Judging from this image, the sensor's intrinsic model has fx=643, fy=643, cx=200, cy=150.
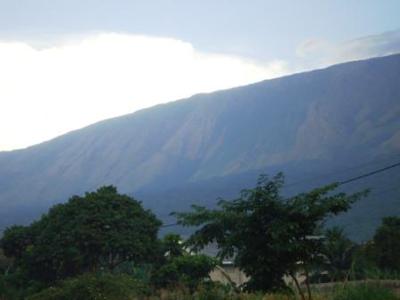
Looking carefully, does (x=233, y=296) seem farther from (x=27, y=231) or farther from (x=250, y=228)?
(x=27, y=231)

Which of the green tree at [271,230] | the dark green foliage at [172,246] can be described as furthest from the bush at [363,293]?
the dark green foliage at [172,246]

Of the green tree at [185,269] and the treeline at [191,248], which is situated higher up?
the treeline at [191,248]

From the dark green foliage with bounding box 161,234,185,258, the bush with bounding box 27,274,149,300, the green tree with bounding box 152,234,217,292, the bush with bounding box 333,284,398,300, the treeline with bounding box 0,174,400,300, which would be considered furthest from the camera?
the dark green foliage with bounding box 161,234,185,258

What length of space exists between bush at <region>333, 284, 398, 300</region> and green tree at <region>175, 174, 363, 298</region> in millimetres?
892

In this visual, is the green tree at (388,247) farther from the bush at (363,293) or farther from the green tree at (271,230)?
the bush at (363,293)

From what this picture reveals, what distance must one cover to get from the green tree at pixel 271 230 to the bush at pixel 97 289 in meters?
3.13

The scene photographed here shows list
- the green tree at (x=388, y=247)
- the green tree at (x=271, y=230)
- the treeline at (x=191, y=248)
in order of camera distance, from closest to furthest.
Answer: the green tree at (x=271, y=230)
the treeline at (x=191, y=248)
the green tree at (x=388, y=247)

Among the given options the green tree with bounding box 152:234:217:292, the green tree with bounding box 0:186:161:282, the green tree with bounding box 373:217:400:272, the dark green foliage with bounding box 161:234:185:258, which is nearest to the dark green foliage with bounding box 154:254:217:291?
the green tree with bounding box 152:234:217:292

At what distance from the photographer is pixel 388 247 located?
152 feet

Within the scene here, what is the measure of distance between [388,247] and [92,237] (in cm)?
2119

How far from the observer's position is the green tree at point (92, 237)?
41.0 meters

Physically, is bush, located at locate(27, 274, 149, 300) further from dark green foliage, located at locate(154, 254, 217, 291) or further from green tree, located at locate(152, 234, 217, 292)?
dark green foliage, located at locate(154, 254, 217, 291)

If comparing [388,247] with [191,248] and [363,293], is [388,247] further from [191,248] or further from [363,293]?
[363,293]

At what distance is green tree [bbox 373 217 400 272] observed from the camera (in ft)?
149
